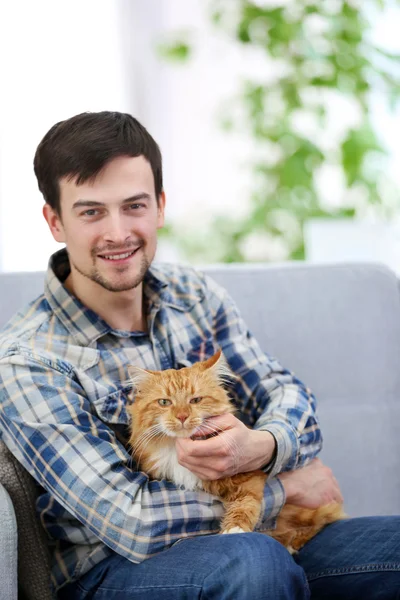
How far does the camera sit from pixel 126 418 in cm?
158

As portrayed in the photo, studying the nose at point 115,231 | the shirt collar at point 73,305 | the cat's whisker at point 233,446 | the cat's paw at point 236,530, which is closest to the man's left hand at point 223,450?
the cat's whisker at point 233,446

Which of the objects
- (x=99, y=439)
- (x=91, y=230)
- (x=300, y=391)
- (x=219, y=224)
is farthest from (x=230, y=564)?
(x=219, y=224)

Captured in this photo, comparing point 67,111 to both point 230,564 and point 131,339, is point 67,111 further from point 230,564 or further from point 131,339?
point 230,564

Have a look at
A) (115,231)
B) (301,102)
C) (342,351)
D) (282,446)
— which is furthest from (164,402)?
(301,102)

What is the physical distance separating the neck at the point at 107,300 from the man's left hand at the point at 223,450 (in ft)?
1.12

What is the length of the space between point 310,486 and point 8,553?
0.66 metres

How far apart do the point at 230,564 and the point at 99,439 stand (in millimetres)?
333

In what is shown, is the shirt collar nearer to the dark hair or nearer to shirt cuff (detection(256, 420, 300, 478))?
the dark hair

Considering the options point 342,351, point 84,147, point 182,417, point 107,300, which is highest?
point 84,147

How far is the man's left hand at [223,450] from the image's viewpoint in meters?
1.41

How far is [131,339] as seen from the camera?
1.69 m

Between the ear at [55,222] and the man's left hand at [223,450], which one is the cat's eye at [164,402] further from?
the ear at [55,222]

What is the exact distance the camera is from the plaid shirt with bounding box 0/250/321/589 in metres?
1.39

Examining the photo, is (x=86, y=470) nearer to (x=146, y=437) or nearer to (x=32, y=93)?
(x=146, y=437)
